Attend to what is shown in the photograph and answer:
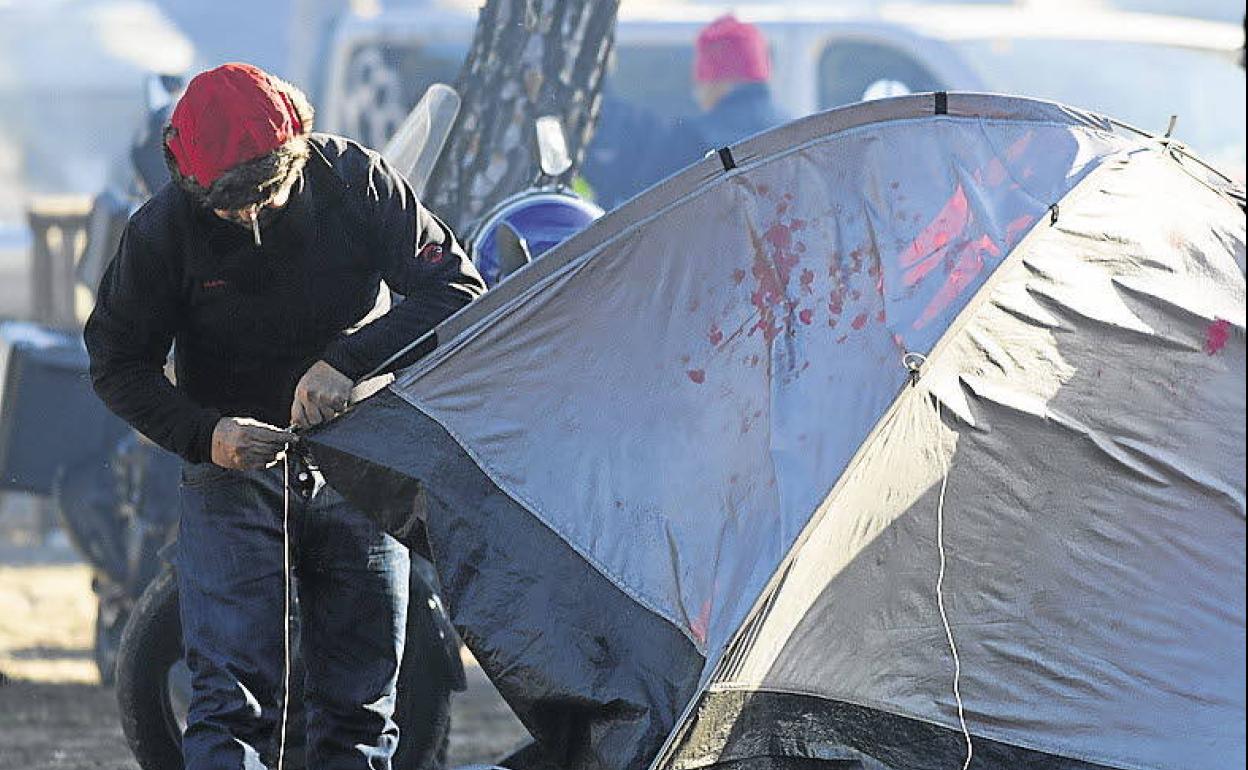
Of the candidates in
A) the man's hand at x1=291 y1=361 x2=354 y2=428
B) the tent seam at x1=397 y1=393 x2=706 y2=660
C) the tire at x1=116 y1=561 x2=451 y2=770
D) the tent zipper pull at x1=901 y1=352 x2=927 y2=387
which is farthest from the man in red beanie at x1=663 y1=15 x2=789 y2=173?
the tent zipper pull at x1=901 y1=352 x2=927 y2=387

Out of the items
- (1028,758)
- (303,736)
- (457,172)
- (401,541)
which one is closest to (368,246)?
(401,541)

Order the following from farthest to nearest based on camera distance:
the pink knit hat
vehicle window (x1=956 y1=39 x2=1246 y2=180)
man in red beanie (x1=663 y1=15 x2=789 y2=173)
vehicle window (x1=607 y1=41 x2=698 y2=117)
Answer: vehicle window (x1=607 y1=41 x2=698 y2=117)
vehicle window (x1=956 y1=39 x2=1246 y2=180)
the pink knit hat
man in red beanie (x1=663 y1=15 x2=789 y2=173)

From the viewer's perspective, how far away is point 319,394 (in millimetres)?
3889

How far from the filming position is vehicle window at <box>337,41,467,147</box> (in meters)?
9.40

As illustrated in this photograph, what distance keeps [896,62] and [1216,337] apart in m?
5.40

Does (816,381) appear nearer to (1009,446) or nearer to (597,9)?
(1009,446)

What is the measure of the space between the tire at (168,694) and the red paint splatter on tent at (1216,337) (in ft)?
6.05

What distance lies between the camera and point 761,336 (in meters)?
3.91

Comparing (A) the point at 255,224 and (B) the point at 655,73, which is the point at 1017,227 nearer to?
(A) the point at 255,224

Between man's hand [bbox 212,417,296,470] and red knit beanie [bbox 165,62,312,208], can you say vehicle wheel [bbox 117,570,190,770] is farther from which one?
red knit beanie [bbox 165,62,312,208]

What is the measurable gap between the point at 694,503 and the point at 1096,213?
914 millimetres

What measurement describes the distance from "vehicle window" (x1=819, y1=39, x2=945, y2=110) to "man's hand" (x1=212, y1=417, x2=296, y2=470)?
18.2 feet

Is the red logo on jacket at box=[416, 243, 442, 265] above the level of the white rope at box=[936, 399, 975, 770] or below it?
above

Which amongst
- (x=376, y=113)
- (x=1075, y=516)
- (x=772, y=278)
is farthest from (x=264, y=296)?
(x=376, y=113)
